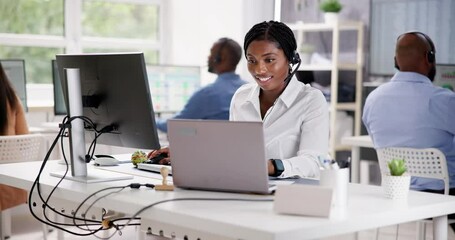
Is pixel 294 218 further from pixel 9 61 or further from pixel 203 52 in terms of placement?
pixel 203 52

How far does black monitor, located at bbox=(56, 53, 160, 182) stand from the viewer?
240cm

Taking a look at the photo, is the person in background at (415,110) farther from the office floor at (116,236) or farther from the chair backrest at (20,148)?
the chair backrest at (20,148)

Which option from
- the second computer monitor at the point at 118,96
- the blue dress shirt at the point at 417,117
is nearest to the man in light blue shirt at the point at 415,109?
the blue dress shirt at the point at 417,117

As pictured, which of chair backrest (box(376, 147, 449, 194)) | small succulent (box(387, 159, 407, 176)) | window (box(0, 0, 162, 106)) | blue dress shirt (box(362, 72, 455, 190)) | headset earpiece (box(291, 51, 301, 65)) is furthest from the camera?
window (box(0, 0, 162, 106))

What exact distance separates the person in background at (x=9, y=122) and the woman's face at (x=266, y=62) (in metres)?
1.82

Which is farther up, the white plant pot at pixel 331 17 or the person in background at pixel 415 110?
the white plant pot at pixel 331 17

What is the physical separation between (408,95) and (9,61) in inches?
99.9

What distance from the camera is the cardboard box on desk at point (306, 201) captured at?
72.9 inches

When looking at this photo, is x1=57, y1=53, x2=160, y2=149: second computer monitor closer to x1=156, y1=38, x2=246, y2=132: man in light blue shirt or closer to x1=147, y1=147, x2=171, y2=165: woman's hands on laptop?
x1=147, y1=147, x2=171, y2=165: woman's hands on laptop

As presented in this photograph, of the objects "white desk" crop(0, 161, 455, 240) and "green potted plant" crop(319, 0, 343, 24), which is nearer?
"white desk" crop(0, 161, 455, 240)

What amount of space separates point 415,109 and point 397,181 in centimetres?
156

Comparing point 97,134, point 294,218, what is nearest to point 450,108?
point 97,134

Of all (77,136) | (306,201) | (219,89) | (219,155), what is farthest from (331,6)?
(306,201)

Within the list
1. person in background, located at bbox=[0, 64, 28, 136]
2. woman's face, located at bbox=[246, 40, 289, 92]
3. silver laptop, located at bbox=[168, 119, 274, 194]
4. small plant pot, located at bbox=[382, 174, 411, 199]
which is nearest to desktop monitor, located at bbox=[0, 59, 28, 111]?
person in background, located at bbox=[0, 64, 28, 136]
